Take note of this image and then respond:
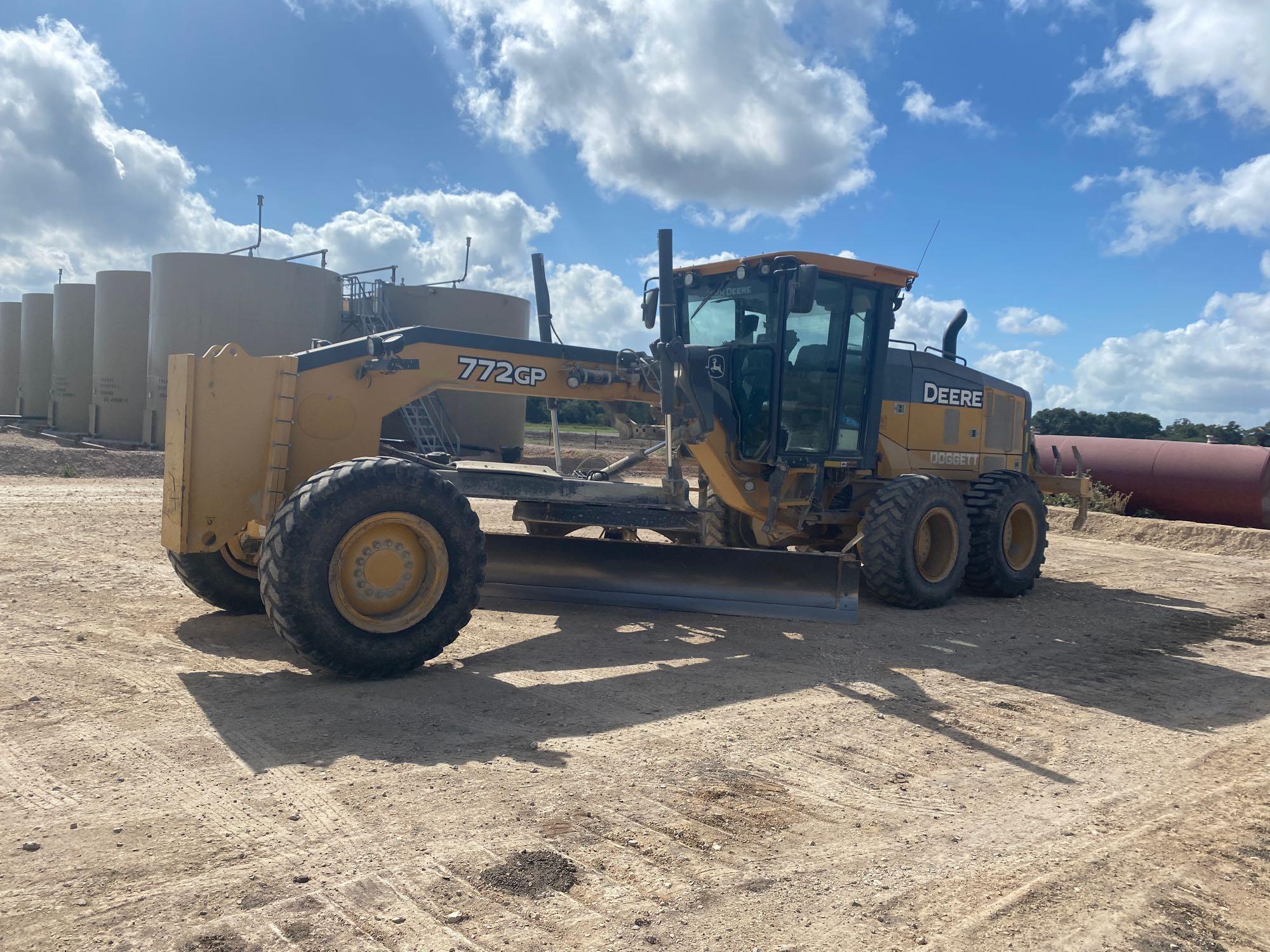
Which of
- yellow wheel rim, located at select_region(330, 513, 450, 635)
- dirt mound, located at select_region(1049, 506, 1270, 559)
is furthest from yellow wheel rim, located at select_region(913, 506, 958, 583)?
dirt mound, located at select_region(1049, 506, 1270, 559)

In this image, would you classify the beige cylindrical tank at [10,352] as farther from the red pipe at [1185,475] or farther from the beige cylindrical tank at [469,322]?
the red pipe at [1185,475]

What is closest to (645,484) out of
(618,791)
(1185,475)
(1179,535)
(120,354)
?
(618,791)

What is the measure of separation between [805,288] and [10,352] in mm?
40407

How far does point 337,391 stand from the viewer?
618cm

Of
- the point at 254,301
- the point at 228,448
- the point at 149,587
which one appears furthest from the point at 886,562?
the point at 254,301

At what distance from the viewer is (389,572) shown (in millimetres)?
5496

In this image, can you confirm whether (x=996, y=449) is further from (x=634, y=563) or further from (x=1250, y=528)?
(x=1250, y=528)

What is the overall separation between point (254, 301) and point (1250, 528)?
854 inches

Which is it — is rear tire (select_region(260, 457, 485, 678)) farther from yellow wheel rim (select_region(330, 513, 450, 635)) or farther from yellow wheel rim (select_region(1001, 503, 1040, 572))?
yellow wheel rim (select_region(1001, 503, 1040, 572))

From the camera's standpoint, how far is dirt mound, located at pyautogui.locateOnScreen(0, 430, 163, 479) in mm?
18469

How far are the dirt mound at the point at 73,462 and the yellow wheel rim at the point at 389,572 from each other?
15.6 metres

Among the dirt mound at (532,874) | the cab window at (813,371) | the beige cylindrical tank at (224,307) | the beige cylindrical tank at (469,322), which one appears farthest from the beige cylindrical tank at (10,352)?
the dirt mound at (532,874)

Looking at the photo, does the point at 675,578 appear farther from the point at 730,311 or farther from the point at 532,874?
the point at 532,874

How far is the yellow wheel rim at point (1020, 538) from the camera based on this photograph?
988 cm
